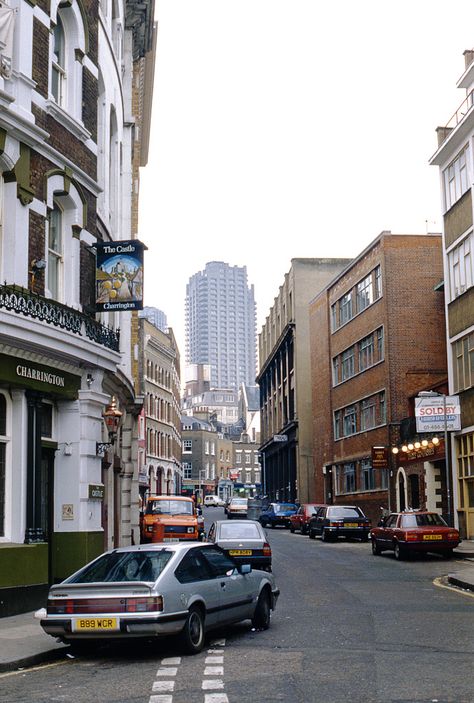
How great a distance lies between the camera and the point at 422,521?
96.4 ft

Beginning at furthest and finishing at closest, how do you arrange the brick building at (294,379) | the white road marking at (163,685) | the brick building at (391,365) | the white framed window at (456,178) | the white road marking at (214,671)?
the brick building at (294,379), the brick building at (391,365), the white framed window at (456,178), the white road marking at (214,671), the white road marking at (163,685)

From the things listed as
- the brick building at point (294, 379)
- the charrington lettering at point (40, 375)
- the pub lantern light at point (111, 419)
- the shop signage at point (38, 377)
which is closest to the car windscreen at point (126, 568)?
the shop signage at point (38, 377)

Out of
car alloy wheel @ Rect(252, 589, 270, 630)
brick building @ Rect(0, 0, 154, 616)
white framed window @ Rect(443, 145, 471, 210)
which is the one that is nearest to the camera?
car alloy wheel @ Rect(252, 589, 270, 630)

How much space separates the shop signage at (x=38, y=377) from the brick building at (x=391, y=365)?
76.3 ft

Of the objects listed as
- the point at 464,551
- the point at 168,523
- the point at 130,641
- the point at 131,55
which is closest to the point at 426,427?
the point at 464,551

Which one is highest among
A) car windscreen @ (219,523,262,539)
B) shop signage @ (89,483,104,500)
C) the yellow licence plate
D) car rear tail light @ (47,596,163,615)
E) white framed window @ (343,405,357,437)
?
white framed window @ (343,405,357,437)

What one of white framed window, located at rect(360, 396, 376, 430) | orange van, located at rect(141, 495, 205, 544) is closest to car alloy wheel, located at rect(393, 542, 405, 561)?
orange van, located at rect(141, 495, 205, 544)

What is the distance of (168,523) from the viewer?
30969 mm

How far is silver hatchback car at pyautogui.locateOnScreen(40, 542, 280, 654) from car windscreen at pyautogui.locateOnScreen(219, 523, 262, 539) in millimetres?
9628

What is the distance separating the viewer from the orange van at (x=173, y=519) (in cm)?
3092

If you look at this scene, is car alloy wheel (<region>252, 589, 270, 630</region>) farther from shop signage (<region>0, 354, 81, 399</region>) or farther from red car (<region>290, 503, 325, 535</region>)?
red car (<region>290, 503, 325, 535</region>)

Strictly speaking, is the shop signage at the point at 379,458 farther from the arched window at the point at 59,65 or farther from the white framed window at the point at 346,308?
the arched window at the point at 59,65

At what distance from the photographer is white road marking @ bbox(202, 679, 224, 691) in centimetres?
986

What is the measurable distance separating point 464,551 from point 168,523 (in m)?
9.06
